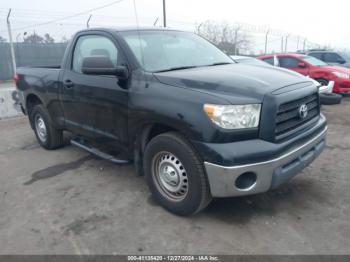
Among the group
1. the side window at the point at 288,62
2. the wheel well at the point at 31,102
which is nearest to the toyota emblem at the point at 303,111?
the wheel well at the point at 31,102

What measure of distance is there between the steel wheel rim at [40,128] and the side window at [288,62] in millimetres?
8196

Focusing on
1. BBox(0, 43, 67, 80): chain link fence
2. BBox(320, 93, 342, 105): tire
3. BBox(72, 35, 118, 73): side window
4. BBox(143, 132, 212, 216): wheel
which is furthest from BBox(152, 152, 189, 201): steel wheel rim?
BBox(0, 43, 67, 80): chain link fence

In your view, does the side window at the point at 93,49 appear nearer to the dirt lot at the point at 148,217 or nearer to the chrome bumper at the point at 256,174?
the dirt lot at the point at 148,217

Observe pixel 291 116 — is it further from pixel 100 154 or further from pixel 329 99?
pixel 329 99

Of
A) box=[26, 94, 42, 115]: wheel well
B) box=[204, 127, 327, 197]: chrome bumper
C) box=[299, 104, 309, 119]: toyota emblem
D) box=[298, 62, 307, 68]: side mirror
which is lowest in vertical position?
box=[204, 127, 327, 197]: chrome bumper

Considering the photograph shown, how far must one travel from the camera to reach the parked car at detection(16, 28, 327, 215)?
2629mm

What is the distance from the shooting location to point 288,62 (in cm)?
1041

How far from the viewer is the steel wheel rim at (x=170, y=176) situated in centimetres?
299

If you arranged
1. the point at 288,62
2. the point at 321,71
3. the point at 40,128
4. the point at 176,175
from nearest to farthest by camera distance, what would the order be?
the point at 176,175
the point at 40,128
the point at 321,71
the point at 288,62

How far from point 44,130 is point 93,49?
2083 mm

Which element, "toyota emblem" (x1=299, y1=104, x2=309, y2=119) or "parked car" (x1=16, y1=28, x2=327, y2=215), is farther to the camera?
"toyota emblem" (x1=299, y1=104, x2=309, y2=119)

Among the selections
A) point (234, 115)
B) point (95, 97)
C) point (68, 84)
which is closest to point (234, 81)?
point (234, 115)

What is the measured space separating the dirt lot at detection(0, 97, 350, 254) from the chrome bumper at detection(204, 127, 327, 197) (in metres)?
0.46

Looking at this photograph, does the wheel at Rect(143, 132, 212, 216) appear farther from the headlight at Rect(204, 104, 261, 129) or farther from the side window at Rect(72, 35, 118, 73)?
the side window at Rect(72, 35, 118, 73)
